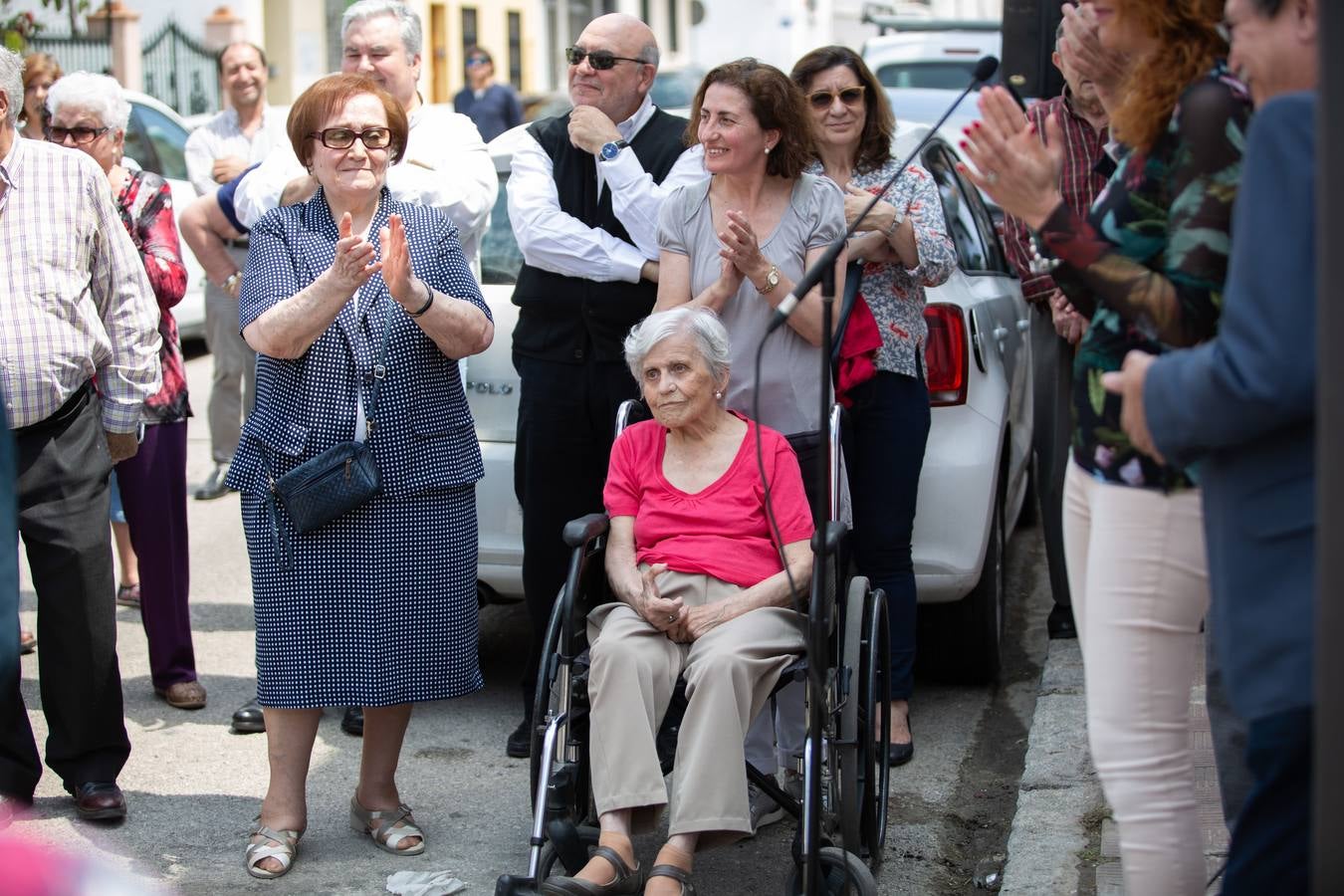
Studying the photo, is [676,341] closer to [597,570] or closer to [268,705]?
[597,570]

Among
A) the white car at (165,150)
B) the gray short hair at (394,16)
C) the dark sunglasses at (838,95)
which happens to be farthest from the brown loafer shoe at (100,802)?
the white car at (165,150)

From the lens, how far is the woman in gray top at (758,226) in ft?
14.7

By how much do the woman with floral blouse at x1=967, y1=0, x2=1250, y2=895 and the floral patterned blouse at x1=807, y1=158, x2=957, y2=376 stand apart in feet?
6.29

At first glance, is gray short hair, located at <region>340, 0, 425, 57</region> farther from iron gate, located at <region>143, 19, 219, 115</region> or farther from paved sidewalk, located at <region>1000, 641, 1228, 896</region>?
iron gate, located at <region>143, 19, 219, 115</region>

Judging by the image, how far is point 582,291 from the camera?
487 centimetres

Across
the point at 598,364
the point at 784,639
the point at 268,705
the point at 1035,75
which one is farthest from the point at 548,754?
the point at 1035,75

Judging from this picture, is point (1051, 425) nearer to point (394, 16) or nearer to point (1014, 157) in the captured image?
point (394, 16)

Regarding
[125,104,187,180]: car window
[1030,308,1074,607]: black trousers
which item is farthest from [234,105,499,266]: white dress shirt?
[125,104,187,180]: car window

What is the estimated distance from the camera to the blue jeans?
4.88 m

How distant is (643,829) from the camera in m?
3.91

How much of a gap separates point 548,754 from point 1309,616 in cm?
191

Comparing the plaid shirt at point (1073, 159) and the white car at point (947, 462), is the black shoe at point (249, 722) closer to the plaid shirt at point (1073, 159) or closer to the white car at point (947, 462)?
the white car at point (947, 462)

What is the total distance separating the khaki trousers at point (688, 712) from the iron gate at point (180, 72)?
843 inches

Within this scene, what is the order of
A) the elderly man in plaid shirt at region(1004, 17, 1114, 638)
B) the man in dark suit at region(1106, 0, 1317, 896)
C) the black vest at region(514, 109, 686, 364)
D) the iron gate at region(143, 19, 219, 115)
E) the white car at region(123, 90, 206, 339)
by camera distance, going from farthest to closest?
the iron gate at region(143, 19, 219, 115) < the white car at region(123, 90, 206, 339) < the elderly man in plaid shirt at region(1004, 17, 1114, 638) < the black vest at region(514, 109, 686, 364) < the man in dark suit at region(1106, 0, 1317, 896)
